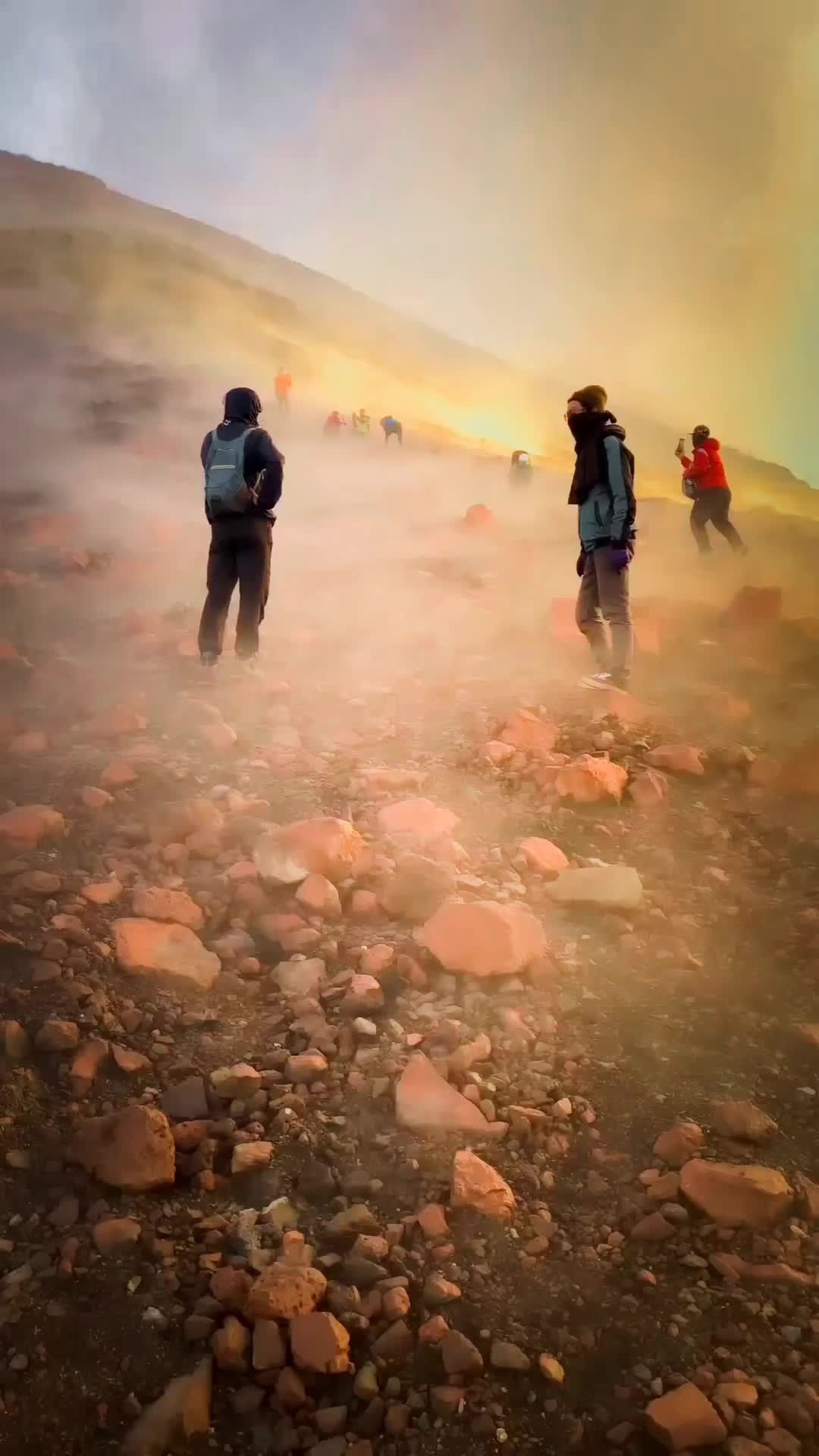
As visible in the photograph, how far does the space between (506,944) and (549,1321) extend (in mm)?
1135

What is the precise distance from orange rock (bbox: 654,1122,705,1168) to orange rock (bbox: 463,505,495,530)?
906 cm

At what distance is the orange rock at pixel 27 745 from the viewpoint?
4.10 m

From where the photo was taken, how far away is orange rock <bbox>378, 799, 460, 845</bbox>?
3.56m

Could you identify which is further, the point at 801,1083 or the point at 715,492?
the point at 715,492

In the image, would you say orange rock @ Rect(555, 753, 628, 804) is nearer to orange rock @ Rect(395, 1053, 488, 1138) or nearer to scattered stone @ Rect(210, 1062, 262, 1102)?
orange rock @ Rect(395, 1053, 488, 1138)

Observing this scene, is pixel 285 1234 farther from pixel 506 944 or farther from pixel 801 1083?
pixel 801 1083

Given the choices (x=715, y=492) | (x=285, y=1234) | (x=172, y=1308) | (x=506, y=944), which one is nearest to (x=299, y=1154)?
(x=285, y=1234)

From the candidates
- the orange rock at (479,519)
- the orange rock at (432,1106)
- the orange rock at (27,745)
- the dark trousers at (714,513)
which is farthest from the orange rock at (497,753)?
the orange rock at (479,519)

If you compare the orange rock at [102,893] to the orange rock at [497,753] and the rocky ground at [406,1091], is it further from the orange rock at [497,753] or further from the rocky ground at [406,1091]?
the orange rock at [497,753]

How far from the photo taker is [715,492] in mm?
8195

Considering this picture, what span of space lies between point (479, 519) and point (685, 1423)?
9.95 metres

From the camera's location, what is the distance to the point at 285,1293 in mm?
1731

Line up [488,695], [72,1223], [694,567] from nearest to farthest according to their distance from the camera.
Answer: [72,1223], [488,695], [694,567]

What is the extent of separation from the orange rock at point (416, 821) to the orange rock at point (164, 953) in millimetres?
1018
